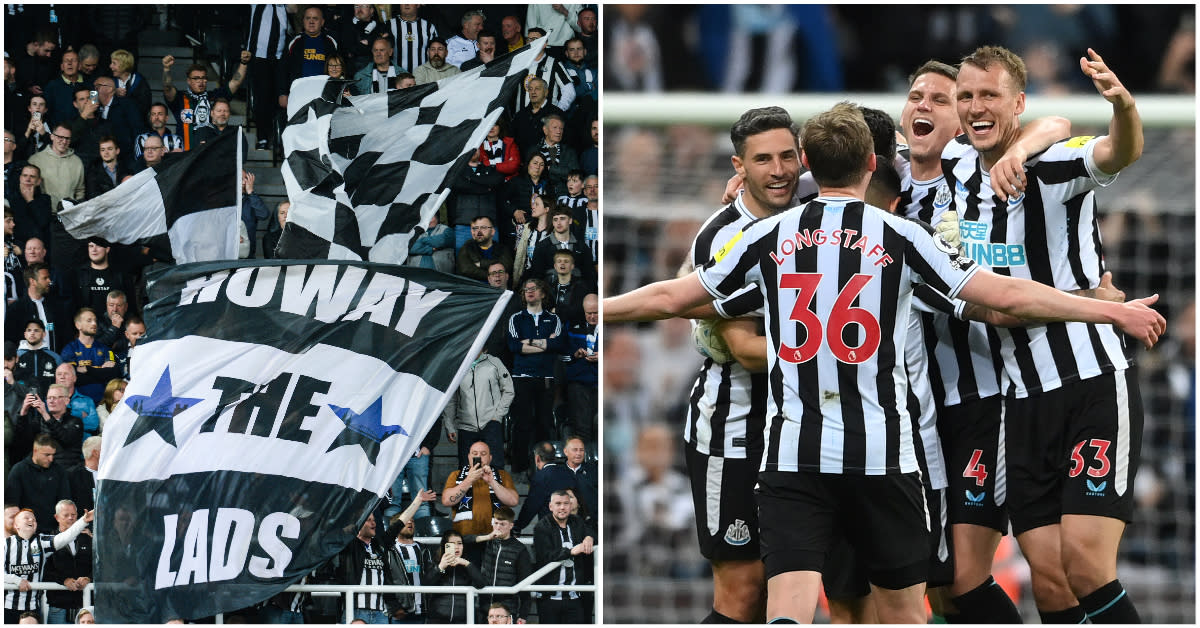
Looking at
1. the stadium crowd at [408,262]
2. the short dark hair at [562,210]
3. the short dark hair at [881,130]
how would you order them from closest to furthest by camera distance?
the short dark hair at [881,130] → the stadium crowd at [408,262] → the short dark hair at [562,210]

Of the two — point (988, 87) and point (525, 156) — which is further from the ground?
point (525, 156)

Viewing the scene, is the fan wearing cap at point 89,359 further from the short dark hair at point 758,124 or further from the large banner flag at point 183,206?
the short dark hair at point 758,124

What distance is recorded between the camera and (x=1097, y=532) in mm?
4086

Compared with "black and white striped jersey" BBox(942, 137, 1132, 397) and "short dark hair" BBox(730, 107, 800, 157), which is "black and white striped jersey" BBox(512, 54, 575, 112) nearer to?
"short dark hair" BBox(730, 107, 800, 157)

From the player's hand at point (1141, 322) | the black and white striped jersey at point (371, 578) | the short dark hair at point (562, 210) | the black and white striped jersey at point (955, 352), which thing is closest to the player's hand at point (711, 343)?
the black and white striped jersey at point (955, 352)

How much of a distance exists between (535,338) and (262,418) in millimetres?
2169

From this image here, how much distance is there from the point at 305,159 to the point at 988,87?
21.9 feet

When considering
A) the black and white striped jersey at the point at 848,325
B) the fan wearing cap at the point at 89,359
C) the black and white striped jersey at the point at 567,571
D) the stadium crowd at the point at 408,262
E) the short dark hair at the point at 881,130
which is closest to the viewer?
the black and white striped jersey at the point at 848,325

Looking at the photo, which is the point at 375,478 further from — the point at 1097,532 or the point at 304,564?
the point at 1097,532

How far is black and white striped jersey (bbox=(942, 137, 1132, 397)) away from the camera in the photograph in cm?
417

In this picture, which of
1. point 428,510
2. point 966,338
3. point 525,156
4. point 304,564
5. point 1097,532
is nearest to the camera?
point 1097,532

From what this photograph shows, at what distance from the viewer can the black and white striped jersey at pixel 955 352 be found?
433 cm

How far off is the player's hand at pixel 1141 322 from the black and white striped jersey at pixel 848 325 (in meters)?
0.41

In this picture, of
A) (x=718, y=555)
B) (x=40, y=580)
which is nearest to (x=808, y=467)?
(x=718, y=555)
